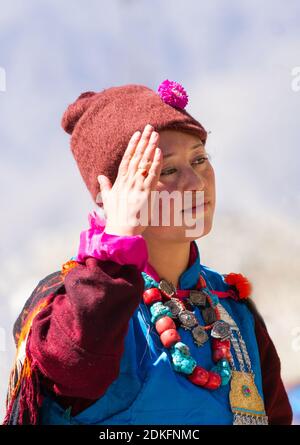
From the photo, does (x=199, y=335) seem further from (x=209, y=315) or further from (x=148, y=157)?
(x=148, y=157)

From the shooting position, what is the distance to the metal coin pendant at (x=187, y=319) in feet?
6.43

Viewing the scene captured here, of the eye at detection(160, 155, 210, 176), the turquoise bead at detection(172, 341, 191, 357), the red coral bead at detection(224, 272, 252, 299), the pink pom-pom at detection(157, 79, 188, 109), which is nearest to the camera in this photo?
the turquoise bead at detection(172, 341, 191, 357)

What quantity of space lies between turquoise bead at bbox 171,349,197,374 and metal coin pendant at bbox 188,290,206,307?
241mm

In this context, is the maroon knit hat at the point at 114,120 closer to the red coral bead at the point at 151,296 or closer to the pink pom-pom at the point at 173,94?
the pink pom-pom at the point at 173,94

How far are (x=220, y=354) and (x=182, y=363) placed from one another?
0.56 ft

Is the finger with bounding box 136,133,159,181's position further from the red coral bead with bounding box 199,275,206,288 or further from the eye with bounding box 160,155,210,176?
the red coral bead with bounding box 199,275,206,288

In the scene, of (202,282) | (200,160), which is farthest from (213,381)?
(200,160)

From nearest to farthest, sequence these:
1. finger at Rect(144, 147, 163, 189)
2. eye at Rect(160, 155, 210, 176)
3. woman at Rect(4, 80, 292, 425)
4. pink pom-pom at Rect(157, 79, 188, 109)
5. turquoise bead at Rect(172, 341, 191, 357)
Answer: woman at Rect(4, 80, 292, 425), finger at Rect(144, 147, 163, 189), turquoise bead at Rect(172, 341, 191, 357), eye at Rect(160, 155, 210, 176), pink pom-pom at Rect(157, 79, 188, 109)

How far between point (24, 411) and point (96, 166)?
2.52 ft

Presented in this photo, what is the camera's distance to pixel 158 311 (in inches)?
75.9

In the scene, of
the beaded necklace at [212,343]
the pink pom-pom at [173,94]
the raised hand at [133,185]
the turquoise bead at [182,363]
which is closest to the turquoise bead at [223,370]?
the beaded necklace at [212,343]

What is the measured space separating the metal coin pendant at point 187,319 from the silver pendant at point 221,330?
66 millimetres

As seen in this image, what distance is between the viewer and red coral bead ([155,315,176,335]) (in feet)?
6.23

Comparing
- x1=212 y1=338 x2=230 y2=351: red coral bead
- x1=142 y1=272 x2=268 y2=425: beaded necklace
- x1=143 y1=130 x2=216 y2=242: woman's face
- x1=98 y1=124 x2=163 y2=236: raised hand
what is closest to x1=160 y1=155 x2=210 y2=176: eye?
x1=143 y1=130 x2=216 y2=242: woman's face
